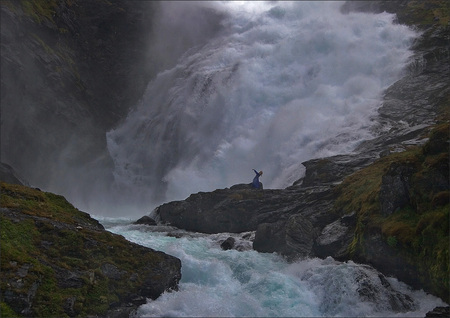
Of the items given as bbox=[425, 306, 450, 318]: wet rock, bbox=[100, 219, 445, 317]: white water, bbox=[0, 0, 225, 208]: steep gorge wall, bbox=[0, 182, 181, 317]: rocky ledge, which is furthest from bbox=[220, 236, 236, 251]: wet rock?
bbox=[0, 0, 225, 208]: steep gorge wall

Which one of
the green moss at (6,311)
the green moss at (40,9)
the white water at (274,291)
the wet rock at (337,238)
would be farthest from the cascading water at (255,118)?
the green moss at (40,9)

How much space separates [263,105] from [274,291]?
34.6m

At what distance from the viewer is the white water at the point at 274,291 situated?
51.1ft

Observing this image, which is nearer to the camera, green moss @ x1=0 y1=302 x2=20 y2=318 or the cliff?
green moss @ x1=0 y1=302 x2=20 y2=318

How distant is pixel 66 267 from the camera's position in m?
15.1

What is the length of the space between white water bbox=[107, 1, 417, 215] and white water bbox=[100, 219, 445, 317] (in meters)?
17.6

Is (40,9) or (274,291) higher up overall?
(40,9)

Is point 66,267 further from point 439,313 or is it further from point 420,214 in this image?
point 420,214

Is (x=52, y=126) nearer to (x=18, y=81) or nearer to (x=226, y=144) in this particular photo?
(x=18, y=81)

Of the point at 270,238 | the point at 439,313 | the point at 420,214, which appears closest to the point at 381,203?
the point at 420,214

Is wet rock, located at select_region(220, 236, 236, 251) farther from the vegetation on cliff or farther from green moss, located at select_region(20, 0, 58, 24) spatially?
green moss, located at select_region(20, 0, 58, 24)

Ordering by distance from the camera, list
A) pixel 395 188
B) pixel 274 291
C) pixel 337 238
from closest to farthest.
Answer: pixel 274 291 → pixel 395 188 → pixel 337 238

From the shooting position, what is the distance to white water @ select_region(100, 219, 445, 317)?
15586mm

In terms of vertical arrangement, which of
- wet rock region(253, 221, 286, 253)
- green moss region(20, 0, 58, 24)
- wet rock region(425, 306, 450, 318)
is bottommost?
wet rock region(425, 306, 450, 318)
